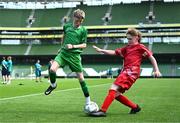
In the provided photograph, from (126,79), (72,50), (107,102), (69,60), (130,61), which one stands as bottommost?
(107,102)

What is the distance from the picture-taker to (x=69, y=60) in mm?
9727

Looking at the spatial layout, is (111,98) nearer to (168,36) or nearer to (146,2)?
(168,36)

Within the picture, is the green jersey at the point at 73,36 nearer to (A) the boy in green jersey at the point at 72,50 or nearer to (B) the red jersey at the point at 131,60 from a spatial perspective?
(A) the boy in green jersey at the point at 72,50

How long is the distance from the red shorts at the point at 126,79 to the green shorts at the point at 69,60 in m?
1.35

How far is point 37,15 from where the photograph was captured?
72.4m

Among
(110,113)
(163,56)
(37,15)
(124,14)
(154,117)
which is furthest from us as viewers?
(37,15)

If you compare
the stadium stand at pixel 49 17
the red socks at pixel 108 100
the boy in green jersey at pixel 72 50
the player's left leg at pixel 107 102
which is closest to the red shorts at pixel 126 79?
the player's left leg at pixel 107 102

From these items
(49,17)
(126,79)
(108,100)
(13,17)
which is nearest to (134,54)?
(126,79)

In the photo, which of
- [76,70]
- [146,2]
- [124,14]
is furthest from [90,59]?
[76,70]

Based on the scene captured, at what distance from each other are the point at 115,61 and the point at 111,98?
5683cm

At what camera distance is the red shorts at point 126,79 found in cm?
873

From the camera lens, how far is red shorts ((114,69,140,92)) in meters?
8.73

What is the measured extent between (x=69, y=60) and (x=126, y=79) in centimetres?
160

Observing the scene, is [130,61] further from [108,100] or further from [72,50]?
[72,50]
